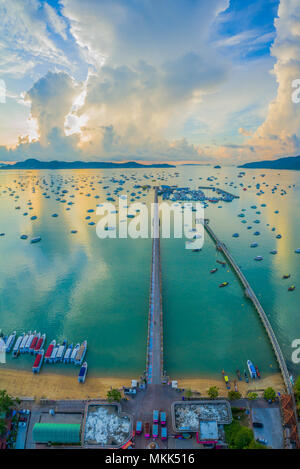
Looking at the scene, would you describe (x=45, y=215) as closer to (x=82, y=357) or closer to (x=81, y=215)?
(x=81, y=215)

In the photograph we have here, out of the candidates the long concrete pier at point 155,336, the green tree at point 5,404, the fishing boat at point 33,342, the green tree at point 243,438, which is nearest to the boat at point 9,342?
the fishing boat at point 33,342

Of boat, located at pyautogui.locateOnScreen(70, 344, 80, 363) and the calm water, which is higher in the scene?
the calm water

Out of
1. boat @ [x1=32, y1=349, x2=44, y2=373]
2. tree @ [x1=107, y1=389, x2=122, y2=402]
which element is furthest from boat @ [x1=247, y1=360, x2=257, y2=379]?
boat @ [x1=32, y1=349, x2=44, y2=373]

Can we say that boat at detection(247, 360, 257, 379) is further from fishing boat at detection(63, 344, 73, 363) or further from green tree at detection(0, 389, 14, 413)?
green tree at detection(0, 389, 14, 413)

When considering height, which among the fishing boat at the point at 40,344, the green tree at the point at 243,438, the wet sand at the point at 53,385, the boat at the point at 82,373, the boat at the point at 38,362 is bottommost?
the green tree at the point at 243,438

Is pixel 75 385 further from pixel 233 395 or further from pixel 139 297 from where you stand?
pixel 139 297

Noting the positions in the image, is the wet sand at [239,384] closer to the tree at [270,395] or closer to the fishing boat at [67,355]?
the tree at [270,395]

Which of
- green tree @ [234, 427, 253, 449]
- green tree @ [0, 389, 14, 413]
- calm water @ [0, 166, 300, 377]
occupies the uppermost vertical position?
calm water @ [0, 166, 300, 377]
